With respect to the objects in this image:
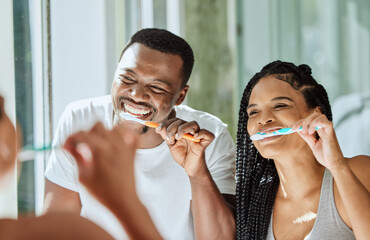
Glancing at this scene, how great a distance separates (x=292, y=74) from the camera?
99 centimetres

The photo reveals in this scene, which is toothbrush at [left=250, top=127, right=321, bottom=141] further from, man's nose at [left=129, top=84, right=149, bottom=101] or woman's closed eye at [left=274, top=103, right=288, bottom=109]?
man's nose at [left=129, top=84, right=149, bottom=101]

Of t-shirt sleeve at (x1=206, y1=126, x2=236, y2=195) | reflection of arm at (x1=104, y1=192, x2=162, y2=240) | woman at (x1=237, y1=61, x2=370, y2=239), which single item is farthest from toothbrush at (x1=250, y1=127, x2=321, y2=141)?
reflection of arm at (x1=104, y1=192, x2=162, y2=240)

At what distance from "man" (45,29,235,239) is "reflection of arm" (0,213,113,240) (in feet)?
2.14

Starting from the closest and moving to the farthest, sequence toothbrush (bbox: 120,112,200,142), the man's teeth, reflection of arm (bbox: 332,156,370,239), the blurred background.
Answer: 1. reflection of arm (bbox: 332,156,370,239)
2. toothbrush (bbox: 120,112,200,142)
3. the man's teeth
4. the blurred background

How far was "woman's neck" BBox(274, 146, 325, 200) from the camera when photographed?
0.93m

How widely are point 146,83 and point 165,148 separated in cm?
20

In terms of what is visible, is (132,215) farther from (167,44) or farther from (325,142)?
(167,44)

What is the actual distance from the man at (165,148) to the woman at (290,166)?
0.27ft

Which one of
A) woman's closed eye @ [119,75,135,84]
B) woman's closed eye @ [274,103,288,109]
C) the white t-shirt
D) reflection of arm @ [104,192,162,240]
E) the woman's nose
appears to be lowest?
the white t-shirt

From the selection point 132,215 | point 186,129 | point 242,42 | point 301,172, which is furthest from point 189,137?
point 242,42

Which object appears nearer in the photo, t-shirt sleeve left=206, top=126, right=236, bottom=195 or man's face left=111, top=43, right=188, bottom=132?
man's face left=111, top=43, right=188, bottom=132

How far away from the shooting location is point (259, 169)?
1.02 metres

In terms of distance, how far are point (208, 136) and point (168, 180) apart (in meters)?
0.25

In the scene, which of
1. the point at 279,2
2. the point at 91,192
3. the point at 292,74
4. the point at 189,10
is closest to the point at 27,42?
the point at 91,192
